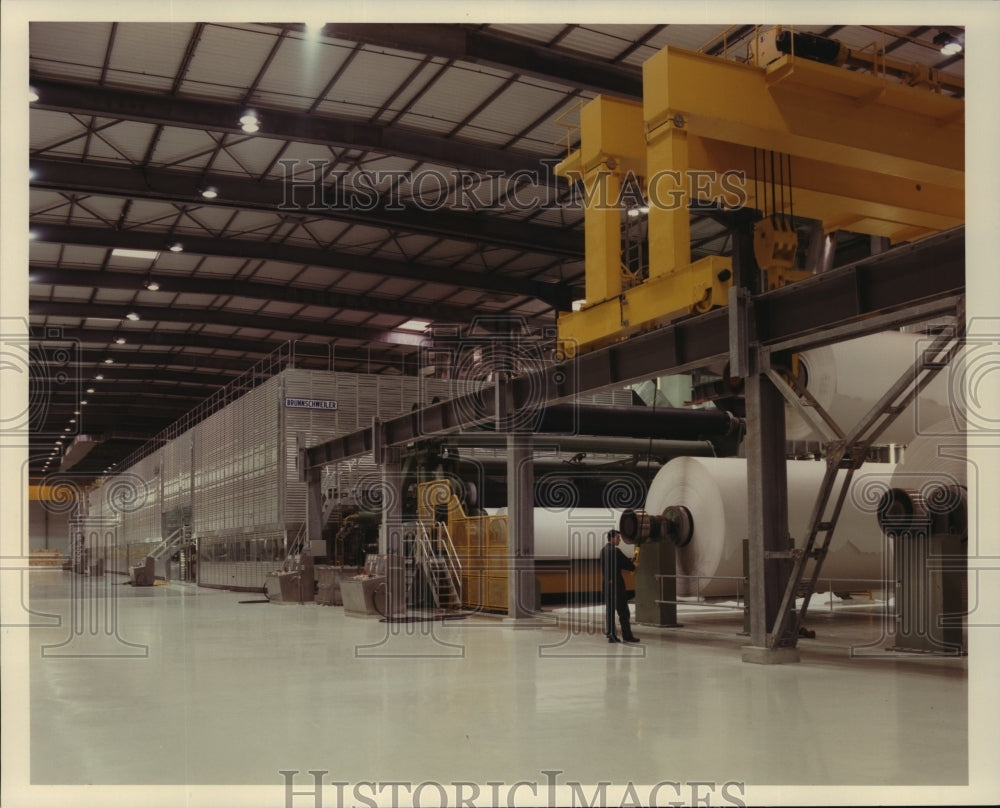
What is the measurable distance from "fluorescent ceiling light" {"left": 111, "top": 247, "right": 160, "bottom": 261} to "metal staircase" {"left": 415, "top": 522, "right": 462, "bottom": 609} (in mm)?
11353

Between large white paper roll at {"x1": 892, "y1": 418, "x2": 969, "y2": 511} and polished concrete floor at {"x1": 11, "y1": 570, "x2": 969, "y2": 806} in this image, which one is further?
large white paper roll at {"x1": 892, "y1": 418, "x2": 969, "y2": 511}

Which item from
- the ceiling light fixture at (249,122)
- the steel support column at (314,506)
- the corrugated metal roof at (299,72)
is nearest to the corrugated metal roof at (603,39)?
the corrugated metal roof at (299,72)

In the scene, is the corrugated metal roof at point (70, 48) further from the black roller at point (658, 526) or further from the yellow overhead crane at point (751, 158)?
the black roller at point (658, 526)

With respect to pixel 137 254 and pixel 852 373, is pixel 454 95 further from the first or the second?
pixel 137 254

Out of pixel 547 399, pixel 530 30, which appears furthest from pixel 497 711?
pixel 530 30

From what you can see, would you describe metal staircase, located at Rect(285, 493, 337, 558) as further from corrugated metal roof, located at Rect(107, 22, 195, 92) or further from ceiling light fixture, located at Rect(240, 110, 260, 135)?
corrugated metal roof, located at Rect(107, 22, 195, 92)

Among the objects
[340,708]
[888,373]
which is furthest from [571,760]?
[888,373]

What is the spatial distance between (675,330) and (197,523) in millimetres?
34444

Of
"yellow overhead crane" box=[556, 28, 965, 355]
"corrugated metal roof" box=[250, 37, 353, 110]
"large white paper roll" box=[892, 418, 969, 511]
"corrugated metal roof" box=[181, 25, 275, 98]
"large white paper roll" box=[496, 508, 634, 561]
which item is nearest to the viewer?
"yellow overhead crane" box=[556, 28, 965, 355]

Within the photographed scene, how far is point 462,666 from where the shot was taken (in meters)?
12.1

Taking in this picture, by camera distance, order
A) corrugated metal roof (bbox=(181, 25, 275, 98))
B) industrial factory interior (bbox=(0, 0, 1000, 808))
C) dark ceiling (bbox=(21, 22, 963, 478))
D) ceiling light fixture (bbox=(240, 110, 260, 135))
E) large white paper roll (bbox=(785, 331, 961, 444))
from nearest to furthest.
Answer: industrial factory interior (bbox=(0, 0, 1000, 808)) < large white paper roll (bbox=(785, 331, 961, 444)) < corrugated metal roof (bbox=(181, 25, 275, 98)) < dark ceiling (bbox=(21, 22, 963, 478)) < ceiling light fixture (bbox=(240, 110, 260, 135))

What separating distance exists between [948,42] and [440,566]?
13603 mm

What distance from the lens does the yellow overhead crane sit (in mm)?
11406

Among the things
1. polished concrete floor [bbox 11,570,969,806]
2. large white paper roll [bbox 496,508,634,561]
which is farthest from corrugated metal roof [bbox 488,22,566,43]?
large white paper roll [bbox 496,508,634,561]
